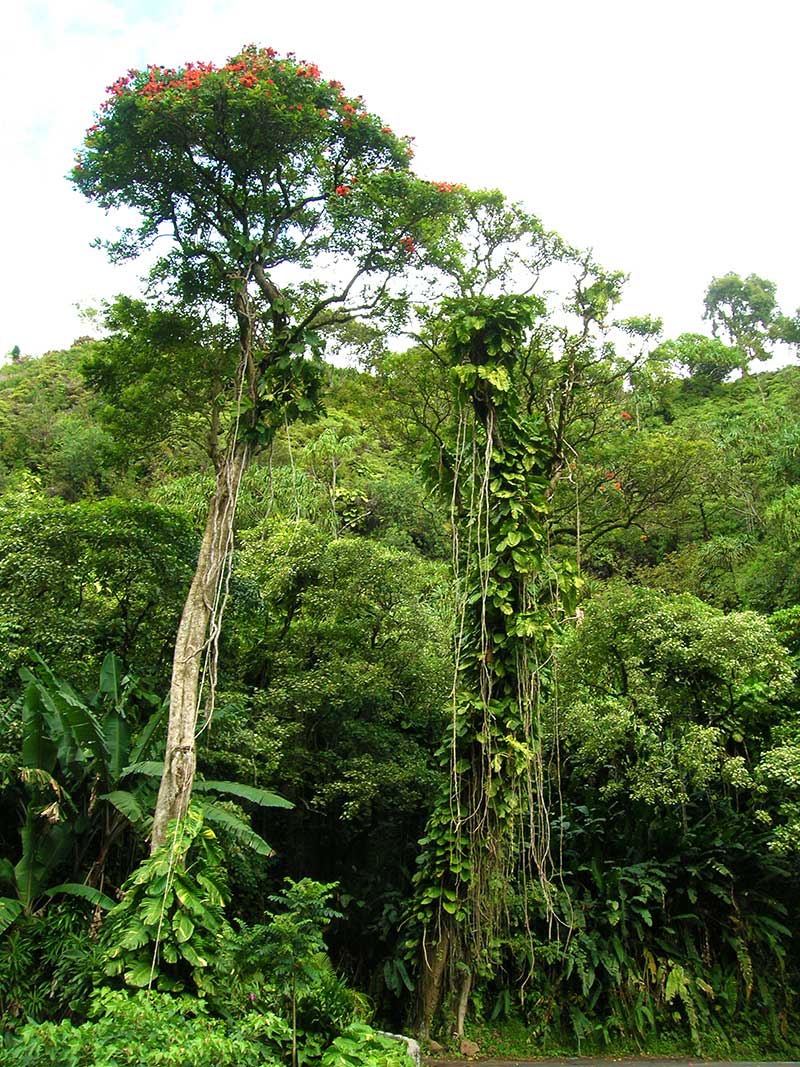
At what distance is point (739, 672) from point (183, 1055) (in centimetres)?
693

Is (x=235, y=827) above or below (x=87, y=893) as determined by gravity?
above

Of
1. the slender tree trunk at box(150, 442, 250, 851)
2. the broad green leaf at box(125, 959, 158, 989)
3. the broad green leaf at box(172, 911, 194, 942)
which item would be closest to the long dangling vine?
the slender tree trunk at box(150, 442, 250, 851)

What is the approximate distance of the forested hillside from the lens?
662cm

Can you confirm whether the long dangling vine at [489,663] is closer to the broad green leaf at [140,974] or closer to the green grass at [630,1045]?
the green grass at [630,1045]

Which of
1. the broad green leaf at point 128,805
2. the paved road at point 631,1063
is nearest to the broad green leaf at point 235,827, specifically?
the broad green leaf at point 128,805

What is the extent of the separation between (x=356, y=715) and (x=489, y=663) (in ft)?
8.00

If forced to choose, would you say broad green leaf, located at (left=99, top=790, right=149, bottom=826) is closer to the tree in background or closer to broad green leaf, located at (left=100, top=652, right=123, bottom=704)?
broad green leaf, located at (left=100, top=652, right=123, bottom=704)

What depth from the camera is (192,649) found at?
6793 millimetres

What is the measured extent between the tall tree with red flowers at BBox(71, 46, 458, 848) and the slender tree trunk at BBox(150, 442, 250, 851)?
0.05 feet

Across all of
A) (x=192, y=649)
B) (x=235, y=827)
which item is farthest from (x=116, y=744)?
(x=235, y=827)

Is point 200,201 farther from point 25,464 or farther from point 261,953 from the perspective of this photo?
point 25,464

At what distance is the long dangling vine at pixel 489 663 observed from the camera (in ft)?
25.1

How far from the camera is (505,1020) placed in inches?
340

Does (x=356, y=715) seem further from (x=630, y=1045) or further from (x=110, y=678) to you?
(x=630, y=1045)
